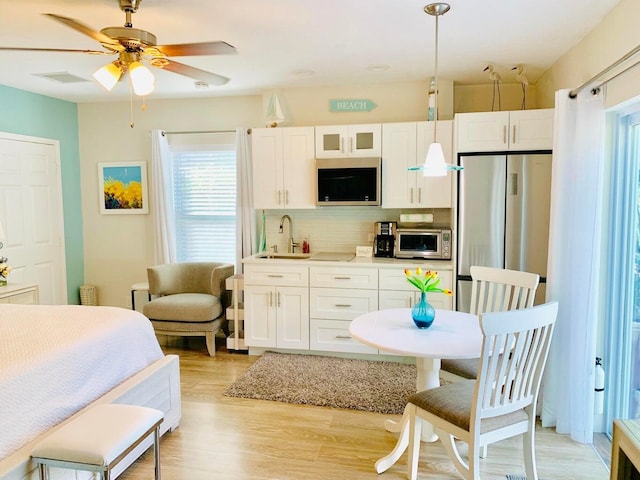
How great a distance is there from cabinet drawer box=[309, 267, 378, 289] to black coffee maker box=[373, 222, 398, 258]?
365mm

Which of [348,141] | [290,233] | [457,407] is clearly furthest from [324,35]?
[457,407]

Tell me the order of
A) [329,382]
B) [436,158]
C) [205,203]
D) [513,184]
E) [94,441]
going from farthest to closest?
1. [205,203]
2. [329,382]
3. [513,184]
4. [436,158]
5. [94,441]

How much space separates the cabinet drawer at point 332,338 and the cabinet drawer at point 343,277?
13.3 inches

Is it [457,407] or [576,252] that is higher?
[576,252]

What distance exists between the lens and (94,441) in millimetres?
1838

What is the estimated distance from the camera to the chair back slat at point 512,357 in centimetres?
193

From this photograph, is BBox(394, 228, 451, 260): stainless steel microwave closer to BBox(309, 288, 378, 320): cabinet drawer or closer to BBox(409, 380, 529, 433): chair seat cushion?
BBox(309, 288, 378, 320): cabinet drawer

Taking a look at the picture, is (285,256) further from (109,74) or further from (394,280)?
(109,74)

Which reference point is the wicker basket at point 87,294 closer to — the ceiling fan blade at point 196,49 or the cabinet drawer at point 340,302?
the cabinet drawer at point 340,302

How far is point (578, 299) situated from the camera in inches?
107

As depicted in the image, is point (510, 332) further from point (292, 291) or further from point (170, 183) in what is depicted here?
point (170, 183)

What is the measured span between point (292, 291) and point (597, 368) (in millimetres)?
2370

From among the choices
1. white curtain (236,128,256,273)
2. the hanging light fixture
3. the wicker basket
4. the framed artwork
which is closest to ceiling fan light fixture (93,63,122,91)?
the hanging light fixture

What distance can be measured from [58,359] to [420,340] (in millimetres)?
1742
